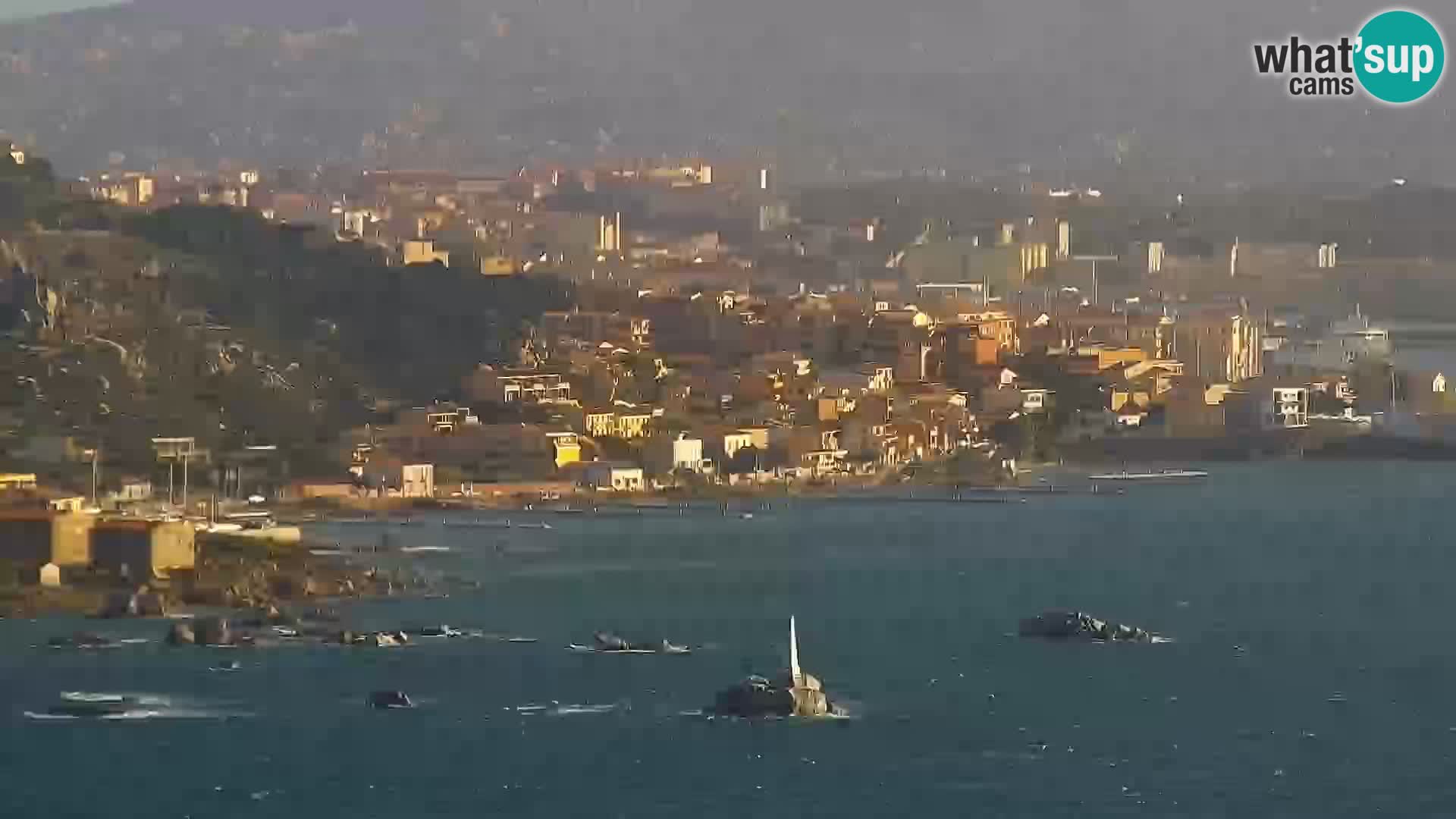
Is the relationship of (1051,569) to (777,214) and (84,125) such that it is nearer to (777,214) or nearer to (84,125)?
(777,214)

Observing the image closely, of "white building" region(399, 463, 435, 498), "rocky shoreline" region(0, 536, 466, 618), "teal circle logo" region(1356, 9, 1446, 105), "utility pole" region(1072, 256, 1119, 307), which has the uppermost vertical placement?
"teal circle logo" region(1356, 9, 1446, 105)

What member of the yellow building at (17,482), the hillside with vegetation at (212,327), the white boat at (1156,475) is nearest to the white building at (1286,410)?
the white boat at (1156,475)

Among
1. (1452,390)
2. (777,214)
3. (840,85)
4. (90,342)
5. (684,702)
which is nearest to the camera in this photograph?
(684,702)

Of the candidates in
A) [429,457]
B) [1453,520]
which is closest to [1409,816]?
[1453,520]

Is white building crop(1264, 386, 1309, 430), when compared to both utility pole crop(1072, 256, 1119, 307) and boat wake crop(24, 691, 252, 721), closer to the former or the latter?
utility pole crop(1072, 256, 1119, 307)

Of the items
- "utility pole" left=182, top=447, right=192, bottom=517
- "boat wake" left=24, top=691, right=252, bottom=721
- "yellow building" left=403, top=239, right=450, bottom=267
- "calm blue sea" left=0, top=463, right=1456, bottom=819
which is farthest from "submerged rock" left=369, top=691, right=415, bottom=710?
"yellow building" left=403, top=239, right=450, bottom=267

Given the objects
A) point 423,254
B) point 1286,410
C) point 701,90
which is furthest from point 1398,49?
point 701,90
